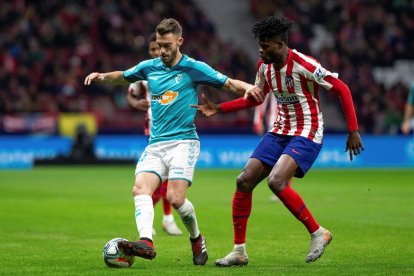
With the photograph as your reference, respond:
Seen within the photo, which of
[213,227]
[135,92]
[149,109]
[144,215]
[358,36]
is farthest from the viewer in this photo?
[358,36]

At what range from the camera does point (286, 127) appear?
28.8 feet

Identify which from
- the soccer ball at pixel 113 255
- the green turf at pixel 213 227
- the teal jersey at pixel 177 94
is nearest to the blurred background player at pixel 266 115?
the green turf at pixel 213 227

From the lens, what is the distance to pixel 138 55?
30.4 metres

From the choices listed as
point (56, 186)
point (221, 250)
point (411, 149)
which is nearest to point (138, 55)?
point (411, 149)

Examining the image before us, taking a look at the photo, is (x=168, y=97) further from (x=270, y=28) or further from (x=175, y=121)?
(x=270, y=28)

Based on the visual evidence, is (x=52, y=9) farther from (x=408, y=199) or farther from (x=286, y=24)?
(x=286, y=24)

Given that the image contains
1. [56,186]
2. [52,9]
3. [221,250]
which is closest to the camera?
[221,250]

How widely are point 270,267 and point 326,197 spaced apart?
29.5 ft

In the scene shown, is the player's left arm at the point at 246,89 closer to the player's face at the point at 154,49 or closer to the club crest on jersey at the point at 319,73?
the club crest on jersey at the point at 319,73

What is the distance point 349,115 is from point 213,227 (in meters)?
4.30

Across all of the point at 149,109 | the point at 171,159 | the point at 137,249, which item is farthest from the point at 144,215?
the point at 149,109

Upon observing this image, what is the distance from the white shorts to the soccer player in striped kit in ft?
1.51

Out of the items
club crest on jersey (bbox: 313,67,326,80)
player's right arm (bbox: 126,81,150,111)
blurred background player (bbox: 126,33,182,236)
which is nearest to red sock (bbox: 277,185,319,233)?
club crest on jersey (bbox: 313,67,326,80)

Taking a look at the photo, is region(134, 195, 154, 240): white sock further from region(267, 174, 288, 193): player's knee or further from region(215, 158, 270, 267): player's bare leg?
region(267, 174, 288, 193): player's knee
